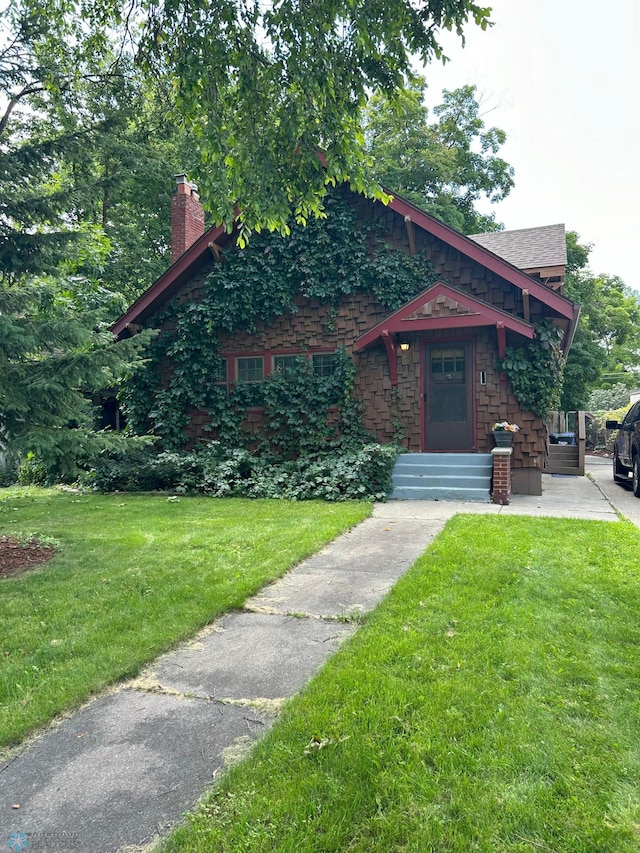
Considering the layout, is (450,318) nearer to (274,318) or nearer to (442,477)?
(442,477)

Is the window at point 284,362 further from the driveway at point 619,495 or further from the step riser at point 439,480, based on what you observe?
the driveway at point 619,495

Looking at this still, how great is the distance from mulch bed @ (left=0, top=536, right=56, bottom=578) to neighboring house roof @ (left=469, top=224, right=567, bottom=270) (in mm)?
9670

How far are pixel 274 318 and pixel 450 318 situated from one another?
390 centimetres

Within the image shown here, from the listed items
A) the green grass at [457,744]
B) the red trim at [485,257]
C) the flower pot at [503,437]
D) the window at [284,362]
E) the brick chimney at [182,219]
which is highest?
the brick chimney at [182,219]

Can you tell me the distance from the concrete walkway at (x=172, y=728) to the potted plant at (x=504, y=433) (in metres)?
5.55

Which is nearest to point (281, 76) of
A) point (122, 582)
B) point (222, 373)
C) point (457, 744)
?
point (122, 582)

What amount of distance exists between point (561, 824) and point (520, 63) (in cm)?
920

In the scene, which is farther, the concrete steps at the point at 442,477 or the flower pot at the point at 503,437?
the flower pot at the point at 503,437

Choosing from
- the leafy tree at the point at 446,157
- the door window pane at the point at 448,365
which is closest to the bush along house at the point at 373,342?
the door window pane at the point at 448,365

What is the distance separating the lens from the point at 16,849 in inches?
68.2

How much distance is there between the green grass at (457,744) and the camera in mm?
1751

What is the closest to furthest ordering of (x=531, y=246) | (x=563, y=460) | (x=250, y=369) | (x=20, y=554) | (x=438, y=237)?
1. (x=20, y=554)
2. (x=438, y=237)
3. (x=531, y=246)
4. (x=250, y=369)
5. (x=563, y=460)

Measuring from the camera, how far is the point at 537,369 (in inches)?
373

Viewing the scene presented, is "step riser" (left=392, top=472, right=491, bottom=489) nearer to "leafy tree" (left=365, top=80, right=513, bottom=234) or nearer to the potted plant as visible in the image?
the potted plant
